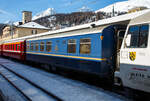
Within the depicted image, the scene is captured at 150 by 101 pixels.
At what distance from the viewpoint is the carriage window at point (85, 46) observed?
8.00 m

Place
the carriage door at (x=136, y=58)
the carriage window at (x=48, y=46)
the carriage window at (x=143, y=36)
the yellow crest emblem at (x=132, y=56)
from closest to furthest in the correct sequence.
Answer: the carriage door at (x=136, y=58), the carriage window at (x=143, y=36), the yellow crest emblem at (x=132, y=56), the carriage window at (x=48, y=46)

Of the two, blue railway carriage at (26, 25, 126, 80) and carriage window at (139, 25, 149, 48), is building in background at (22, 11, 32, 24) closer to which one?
blue railway carriage at (26, 25, 126, 80)

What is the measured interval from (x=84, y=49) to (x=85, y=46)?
171 mm

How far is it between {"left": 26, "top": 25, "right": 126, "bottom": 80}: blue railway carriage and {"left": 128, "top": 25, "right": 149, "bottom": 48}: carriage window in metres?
1.45

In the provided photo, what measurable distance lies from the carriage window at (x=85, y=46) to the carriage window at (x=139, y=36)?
8.46ft

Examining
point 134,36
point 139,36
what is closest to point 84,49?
point 134,36

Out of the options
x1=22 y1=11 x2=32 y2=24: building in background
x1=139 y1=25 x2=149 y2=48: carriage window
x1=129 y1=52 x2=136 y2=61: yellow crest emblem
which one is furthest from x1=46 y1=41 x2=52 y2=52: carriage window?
x1=22 y1=11 x2=32 y2=24: building in background

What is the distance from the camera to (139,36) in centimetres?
550

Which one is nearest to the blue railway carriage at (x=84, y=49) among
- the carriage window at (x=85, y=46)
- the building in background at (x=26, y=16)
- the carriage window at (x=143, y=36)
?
the carriage window at (x=85, y=46)

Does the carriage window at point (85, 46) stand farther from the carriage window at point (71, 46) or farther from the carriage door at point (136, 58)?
the carriage door at point (136, 58)

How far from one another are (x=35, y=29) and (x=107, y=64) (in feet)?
162

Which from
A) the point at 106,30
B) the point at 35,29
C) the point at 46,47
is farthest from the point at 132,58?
the point at 35,29

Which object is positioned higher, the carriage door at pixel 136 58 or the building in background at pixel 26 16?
the building in background at pixel 26 16

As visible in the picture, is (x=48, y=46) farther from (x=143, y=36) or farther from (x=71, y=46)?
(x=143, y=36)
